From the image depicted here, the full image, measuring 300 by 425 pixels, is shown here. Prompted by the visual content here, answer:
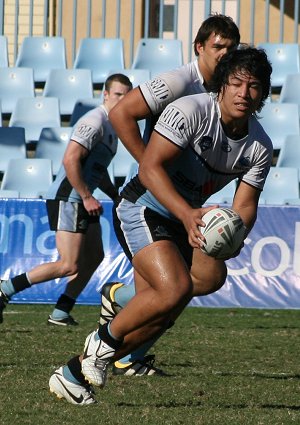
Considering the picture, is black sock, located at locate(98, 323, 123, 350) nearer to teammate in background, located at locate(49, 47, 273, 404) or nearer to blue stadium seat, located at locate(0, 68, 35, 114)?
teammate in background, located at locate(49, 47, 273, 404)

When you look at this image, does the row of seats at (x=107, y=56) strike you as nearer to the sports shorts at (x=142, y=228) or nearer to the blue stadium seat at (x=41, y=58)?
the blue stadium seat at (x=41, y=58)

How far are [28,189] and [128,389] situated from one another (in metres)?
7.78

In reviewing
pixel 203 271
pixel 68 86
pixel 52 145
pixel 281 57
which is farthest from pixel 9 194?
pixel 203 271

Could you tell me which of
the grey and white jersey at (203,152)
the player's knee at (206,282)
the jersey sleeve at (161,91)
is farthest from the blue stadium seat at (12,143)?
the grey and white jersey at (203,152)

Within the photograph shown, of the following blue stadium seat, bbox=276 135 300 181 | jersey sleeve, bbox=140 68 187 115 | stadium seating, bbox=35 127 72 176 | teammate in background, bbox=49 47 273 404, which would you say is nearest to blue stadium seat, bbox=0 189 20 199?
stadium seating, bbox=35 127 72 176

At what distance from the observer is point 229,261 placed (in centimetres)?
1195

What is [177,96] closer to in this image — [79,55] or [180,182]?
[180,182]

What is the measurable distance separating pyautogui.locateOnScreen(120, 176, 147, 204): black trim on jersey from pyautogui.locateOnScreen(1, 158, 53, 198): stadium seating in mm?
7536

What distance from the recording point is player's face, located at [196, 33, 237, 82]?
660 centimetres

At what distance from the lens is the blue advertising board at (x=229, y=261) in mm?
11891

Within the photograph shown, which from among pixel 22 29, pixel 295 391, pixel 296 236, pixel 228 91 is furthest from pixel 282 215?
pixel 22 29

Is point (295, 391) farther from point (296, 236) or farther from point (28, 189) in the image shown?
point (28, 189)

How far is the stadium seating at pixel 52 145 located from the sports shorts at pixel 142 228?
8.27 metres

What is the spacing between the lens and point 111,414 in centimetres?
Result: 543
